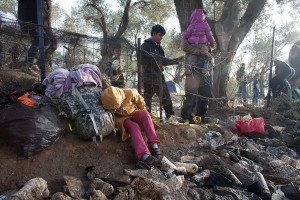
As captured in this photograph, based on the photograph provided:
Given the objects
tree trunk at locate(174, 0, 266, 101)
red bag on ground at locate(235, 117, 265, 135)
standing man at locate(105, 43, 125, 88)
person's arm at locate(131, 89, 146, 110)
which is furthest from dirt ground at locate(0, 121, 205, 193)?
tree trunk at locate(174, 0, 266, 101)

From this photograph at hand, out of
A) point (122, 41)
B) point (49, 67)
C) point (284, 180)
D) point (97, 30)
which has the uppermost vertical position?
point (97, 30)

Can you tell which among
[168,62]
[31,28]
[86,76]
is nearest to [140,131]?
[86,76]

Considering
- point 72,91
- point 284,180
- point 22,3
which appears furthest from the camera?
point 22,3

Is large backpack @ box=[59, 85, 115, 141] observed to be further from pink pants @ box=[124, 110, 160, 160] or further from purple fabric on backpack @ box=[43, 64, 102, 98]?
pink pants @ box=[124, 110, 160, 160]

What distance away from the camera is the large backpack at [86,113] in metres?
3.30

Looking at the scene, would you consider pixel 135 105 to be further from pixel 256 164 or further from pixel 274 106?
pixel 274 106

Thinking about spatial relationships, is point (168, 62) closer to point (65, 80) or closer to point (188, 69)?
point (188, 69)

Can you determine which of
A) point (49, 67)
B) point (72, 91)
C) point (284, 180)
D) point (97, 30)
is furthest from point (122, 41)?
point (97, 30)

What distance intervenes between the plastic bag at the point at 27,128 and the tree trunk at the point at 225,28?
5.11 metres

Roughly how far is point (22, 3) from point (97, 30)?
17.2m

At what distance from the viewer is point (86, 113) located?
3.31 metres

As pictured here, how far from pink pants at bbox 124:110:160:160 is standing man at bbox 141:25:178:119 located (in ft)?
4.52

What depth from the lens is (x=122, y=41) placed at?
4719 millimetres

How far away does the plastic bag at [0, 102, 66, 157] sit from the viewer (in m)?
2.97
